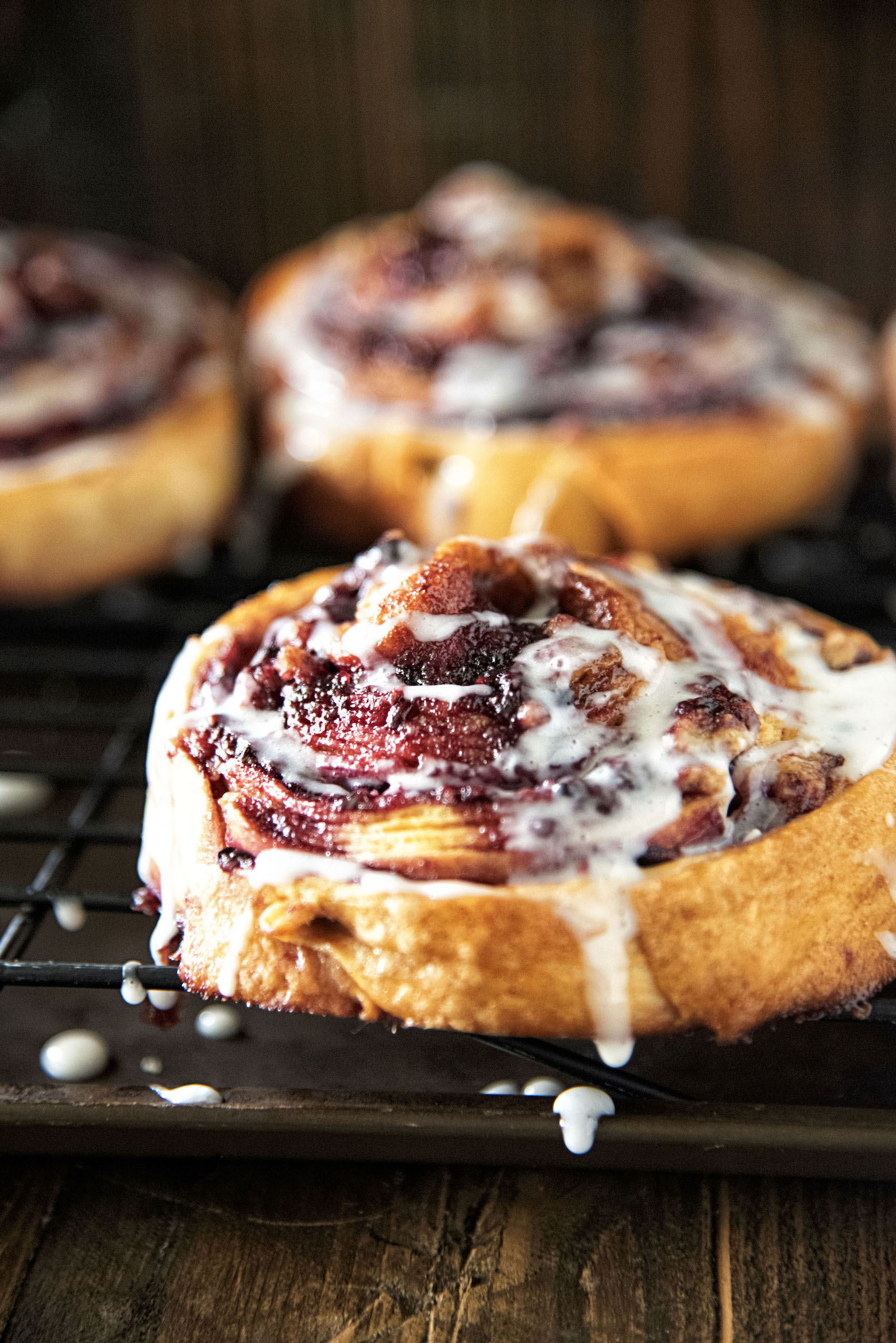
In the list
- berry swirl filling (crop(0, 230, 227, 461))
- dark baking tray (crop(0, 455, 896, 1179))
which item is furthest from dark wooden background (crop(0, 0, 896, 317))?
dark baking tray (crop(0, 455, 896, 1179))

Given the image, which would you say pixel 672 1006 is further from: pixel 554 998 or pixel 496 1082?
pixel 496 1082

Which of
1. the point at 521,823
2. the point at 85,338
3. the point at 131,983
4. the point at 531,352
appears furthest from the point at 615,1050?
the point at 85,338

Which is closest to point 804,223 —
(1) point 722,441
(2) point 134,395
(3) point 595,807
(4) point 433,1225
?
(1) point 722,441

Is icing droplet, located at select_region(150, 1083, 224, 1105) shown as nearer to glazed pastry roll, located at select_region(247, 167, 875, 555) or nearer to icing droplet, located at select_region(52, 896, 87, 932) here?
icing droplet, located at select_region(52, 896, 87, 932)

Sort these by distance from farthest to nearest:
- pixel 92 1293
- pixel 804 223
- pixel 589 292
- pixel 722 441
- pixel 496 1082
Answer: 1. pixel 804 223
2. pixel 589 292
3. pixel 722 441
4. pixel 496 1082
5. pixel 92 1293

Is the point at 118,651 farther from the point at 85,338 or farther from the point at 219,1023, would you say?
the point at 219,1023

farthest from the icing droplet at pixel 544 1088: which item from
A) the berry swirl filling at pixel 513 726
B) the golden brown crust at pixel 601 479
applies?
the golden brown crust at pixel 601 479

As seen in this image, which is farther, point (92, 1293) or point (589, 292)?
point (589, 292)
